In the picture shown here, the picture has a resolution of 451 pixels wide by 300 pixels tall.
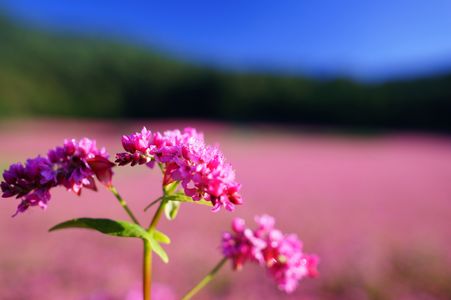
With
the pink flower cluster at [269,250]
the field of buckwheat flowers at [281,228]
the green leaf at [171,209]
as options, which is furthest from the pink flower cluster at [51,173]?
the field of buckwheat flowers at [281,228]

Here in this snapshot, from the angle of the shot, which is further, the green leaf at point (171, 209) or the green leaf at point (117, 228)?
the green leaf at point (171, 209)

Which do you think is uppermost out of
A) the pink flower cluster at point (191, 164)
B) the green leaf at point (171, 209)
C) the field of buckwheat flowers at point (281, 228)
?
the pink flower cluster at point (191, 164)

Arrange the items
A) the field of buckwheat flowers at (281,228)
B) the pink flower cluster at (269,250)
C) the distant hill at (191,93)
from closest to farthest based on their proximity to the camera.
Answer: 1. the pink flower cluster at (269,250)
2. the field of buckwheat flowers at (281,228)
3. the distant hill at (191,93)

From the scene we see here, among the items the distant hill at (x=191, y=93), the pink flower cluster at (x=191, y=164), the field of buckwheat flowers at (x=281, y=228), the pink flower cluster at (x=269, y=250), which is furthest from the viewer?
the distant hill at (x=191, y=93)

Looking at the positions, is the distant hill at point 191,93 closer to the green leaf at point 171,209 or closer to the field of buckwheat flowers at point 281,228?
the field of buckwheat flowers at point 281,228

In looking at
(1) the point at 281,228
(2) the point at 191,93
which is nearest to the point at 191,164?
(1) the point at 281,228

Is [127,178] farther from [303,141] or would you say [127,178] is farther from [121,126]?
[121,126]

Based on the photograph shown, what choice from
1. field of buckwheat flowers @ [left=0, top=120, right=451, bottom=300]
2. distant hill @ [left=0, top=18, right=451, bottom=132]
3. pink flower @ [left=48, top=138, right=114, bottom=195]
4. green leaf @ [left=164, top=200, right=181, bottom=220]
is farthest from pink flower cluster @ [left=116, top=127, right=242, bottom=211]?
distant hill @ [left=0, top=18, right=451, bottom=132]
